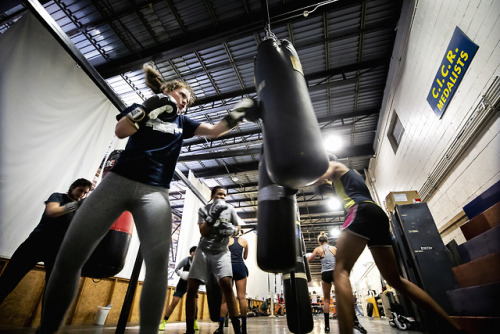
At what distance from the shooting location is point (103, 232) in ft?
3.35

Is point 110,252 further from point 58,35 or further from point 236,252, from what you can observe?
point 236,252

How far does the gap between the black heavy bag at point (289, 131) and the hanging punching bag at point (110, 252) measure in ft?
3.71

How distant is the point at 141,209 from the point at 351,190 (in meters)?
1.65

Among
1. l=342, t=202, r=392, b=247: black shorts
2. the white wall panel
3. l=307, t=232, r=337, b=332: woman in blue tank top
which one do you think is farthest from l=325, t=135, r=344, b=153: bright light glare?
l=342, t=202, r=392, b=247: black shorts

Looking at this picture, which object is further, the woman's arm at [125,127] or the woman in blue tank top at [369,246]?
the woman in blue tank top at [369,246]

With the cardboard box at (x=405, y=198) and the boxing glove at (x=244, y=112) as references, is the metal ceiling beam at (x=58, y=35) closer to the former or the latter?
the boxing glove at (x=244, y=112)

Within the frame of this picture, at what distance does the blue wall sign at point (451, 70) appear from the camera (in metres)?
2.63

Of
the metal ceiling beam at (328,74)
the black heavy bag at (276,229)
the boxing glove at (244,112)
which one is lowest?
the black heavy bag at (276,229)

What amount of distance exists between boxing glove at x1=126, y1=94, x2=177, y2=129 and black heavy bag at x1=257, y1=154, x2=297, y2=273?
0.65m

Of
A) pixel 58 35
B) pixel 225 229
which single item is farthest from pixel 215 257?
pixel 58 35

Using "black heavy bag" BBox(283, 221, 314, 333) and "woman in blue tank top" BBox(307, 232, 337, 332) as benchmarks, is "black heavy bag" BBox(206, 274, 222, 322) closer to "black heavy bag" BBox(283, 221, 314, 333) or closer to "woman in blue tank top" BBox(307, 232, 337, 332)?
"black heavy bag" BBox(283, 221, 314, 333)

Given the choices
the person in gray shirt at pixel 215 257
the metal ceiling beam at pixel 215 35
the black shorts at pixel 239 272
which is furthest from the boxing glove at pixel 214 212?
the metal ceiling beam at pixel 215 35

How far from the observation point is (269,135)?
92 cm

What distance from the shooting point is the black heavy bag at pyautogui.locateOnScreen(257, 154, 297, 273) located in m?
0.94
